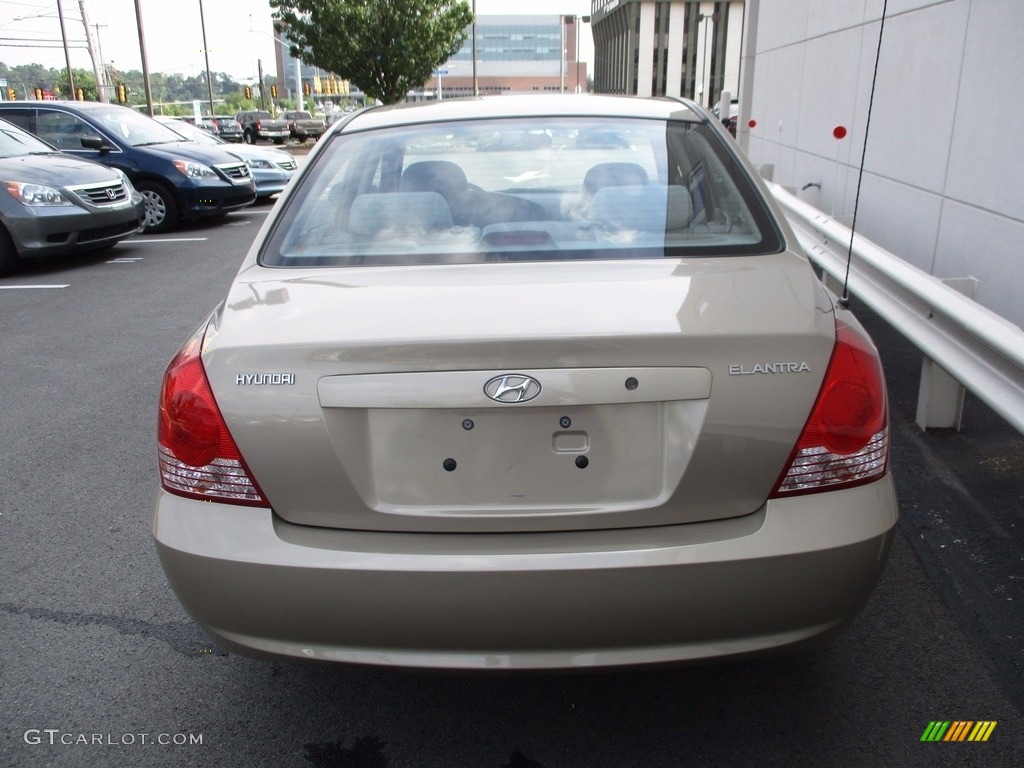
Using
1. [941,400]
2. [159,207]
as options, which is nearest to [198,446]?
[941,400]

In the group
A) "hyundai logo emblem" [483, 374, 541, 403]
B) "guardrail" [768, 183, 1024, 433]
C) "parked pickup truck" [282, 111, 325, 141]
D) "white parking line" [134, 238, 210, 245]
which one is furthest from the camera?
"parked pickup truck" [282, 111, 325, 141]

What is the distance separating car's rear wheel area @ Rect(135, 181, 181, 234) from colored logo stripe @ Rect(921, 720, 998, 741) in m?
12.4

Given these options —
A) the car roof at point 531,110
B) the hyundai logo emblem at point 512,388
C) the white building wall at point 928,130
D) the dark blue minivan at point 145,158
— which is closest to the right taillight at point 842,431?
the hyundai logo emblem at point 512,388

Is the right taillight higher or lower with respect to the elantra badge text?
lower

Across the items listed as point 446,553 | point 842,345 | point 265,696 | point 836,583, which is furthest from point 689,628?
point 265,696

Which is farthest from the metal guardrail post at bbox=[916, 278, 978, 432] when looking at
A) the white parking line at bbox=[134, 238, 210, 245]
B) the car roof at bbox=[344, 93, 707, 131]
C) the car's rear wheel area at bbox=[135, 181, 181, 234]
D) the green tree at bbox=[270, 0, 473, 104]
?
the green tree at bbox=[270, 0, 473, 104]

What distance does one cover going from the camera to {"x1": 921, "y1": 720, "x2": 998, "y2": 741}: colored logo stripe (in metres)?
2.49

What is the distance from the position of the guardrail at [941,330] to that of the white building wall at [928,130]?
62 centimetres

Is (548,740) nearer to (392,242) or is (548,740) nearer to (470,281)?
(470,281)

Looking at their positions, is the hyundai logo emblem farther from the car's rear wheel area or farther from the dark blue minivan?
the car's rear wheel area

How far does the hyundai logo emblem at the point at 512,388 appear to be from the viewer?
204cm

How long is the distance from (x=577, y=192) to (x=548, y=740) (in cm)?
160
